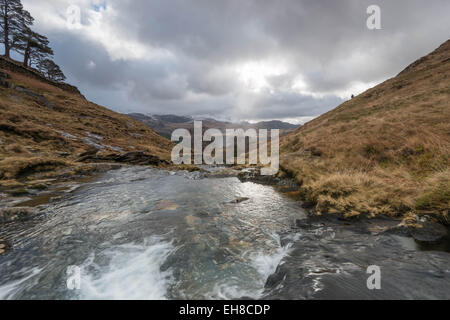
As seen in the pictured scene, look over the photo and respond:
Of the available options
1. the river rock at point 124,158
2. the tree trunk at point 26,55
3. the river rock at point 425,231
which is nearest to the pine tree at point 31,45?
the tree trunk at point 26,55

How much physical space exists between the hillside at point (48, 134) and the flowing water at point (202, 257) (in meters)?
10.0

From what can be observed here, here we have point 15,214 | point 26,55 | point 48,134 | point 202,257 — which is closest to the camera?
point 202,257

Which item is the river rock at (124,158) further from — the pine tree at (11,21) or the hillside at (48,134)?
the pine tree at (11,21)

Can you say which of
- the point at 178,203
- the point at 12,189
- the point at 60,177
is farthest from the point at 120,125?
the point at 178,203

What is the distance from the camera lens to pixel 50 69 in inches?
2462

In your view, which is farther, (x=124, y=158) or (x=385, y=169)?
(x=124, y=158)

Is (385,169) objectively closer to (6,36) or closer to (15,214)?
(15,214)

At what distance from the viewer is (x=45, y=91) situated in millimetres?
44188

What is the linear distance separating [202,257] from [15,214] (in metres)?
9.74

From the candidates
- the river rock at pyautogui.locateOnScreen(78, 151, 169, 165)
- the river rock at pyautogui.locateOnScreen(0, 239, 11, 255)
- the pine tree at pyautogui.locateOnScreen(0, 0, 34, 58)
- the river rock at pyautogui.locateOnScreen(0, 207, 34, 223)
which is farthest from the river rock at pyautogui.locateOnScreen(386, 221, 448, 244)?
the pine tree at pyautogui.locateOnScreen(0, 0, 34, 58)

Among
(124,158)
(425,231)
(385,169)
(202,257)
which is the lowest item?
(202,257)

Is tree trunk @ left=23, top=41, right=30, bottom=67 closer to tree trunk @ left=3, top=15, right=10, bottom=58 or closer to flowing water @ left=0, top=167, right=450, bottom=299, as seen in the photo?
tree trunk @ left=3, top=15, right=10, bottom=58

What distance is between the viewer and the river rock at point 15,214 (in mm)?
8031

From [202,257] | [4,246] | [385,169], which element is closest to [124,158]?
[4,246]
